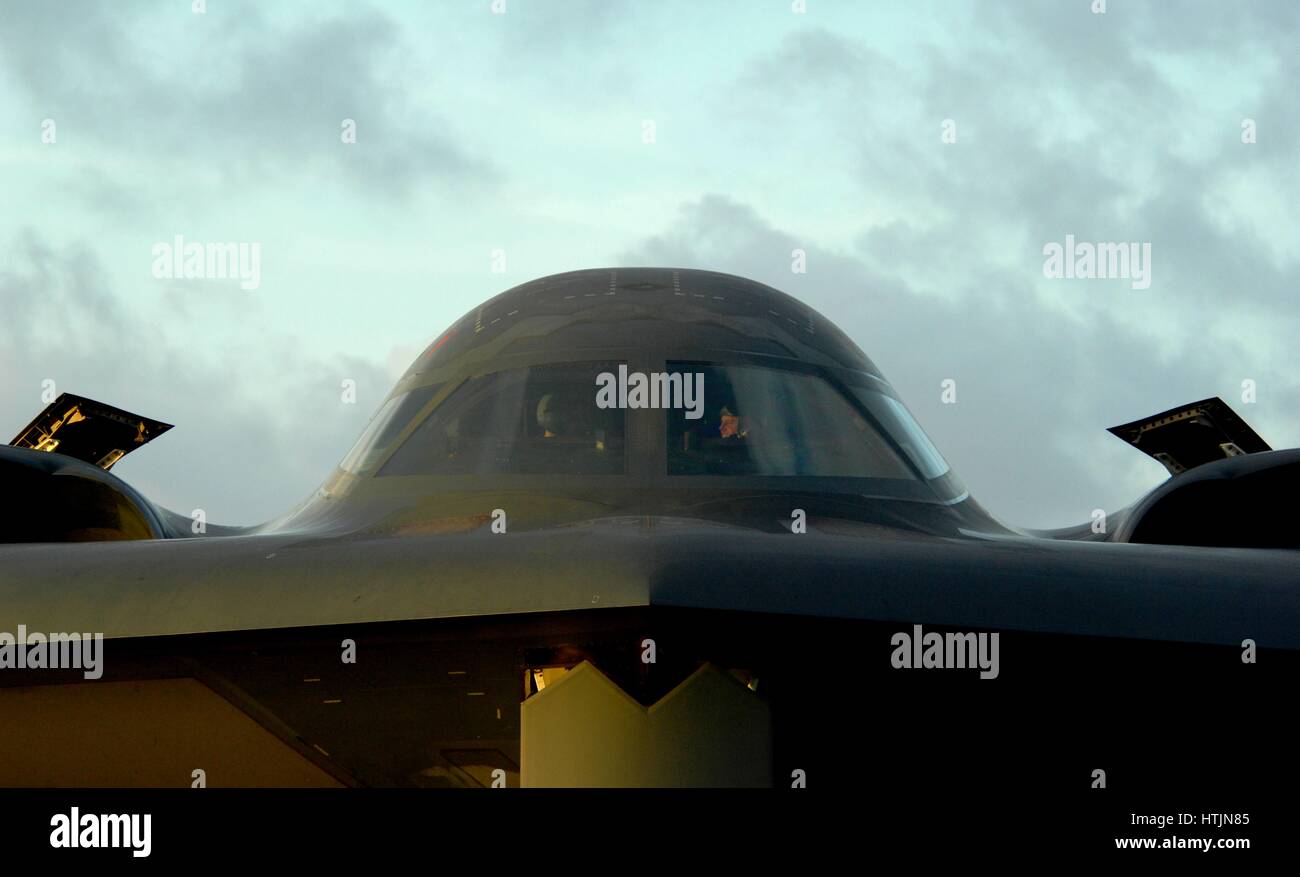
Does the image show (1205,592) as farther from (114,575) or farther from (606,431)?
(114,575)

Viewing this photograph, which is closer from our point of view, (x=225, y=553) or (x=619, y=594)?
(x=619, y=594)

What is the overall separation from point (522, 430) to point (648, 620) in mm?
3665

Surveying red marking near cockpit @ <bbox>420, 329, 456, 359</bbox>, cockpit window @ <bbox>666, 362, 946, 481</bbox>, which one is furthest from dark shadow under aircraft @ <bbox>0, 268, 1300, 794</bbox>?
red marking near cockpit @ <bbox>420, 329, 456, 359</bbox>

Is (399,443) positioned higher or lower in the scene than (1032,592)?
higher

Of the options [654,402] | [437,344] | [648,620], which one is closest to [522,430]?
[654,402]

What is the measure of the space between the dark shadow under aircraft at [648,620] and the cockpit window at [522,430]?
25mm

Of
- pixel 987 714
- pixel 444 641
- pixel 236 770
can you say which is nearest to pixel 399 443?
pixel 236 770

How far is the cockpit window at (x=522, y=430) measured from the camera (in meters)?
7.80

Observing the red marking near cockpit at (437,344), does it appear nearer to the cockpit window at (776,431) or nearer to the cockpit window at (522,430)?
the cockpit window at (522,430)

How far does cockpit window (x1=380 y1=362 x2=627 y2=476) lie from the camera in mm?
7805

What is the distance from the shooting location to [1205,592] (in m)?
5.24

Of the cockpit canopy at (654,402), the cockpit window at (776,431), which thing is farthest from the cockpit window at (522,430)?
the cockpit window at (776,431)
